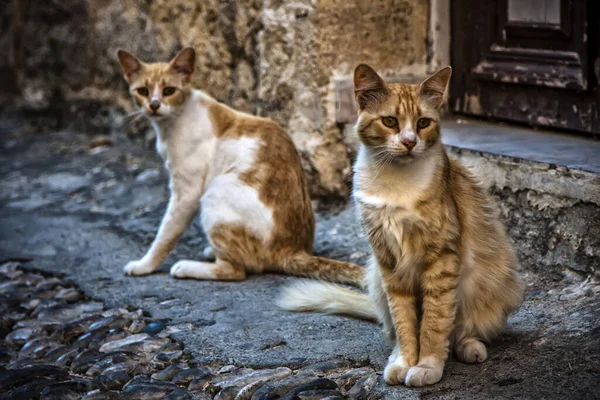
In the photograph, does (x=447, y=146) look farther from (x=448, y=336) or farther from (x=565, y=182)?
(x=448, y=336)

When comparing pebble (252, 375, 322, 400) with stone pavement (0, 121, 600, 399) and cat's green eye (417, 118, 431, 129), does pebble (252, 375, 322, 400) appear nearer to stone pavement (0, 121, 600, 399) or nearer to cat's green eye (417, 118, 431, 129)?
stone pavement (0, 121, 600, 399)

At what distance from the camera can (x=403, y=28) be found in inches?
187

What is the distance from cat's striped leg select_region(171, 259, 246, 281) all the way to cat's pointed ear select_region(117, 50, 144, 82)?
1.04 meters

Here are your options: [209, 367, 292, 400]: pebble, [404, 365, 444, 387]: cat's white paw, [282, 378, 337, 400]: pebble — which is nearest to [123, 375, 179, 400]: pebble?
[209, 367, 292, 400]: pebble

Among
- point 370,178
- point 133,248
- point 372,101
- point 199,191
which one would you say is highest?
point 372,101

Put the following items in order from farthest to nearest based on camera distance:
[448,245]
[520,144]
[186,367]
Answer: [520,144]
[186,367]
[448,245]

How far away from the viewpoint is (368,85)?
2812mm

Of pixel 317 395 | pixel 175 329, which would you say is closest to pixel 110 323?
pixel 175 329

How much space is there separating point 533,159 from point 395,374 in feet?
4.36

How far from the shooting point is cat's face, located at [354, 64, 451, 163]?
2.74 metres

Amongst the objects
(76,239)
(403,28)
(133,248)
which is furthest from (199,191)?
(403,28)

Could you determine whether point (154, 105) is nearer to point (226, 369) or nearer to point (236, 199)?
point (236, 199)

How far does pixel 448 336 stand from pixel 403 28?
238 centimetres

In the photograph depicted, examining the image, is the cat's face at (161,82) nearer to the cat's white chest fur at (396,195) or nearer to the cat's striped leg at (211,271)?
the cat's striped leg at (211,271)
